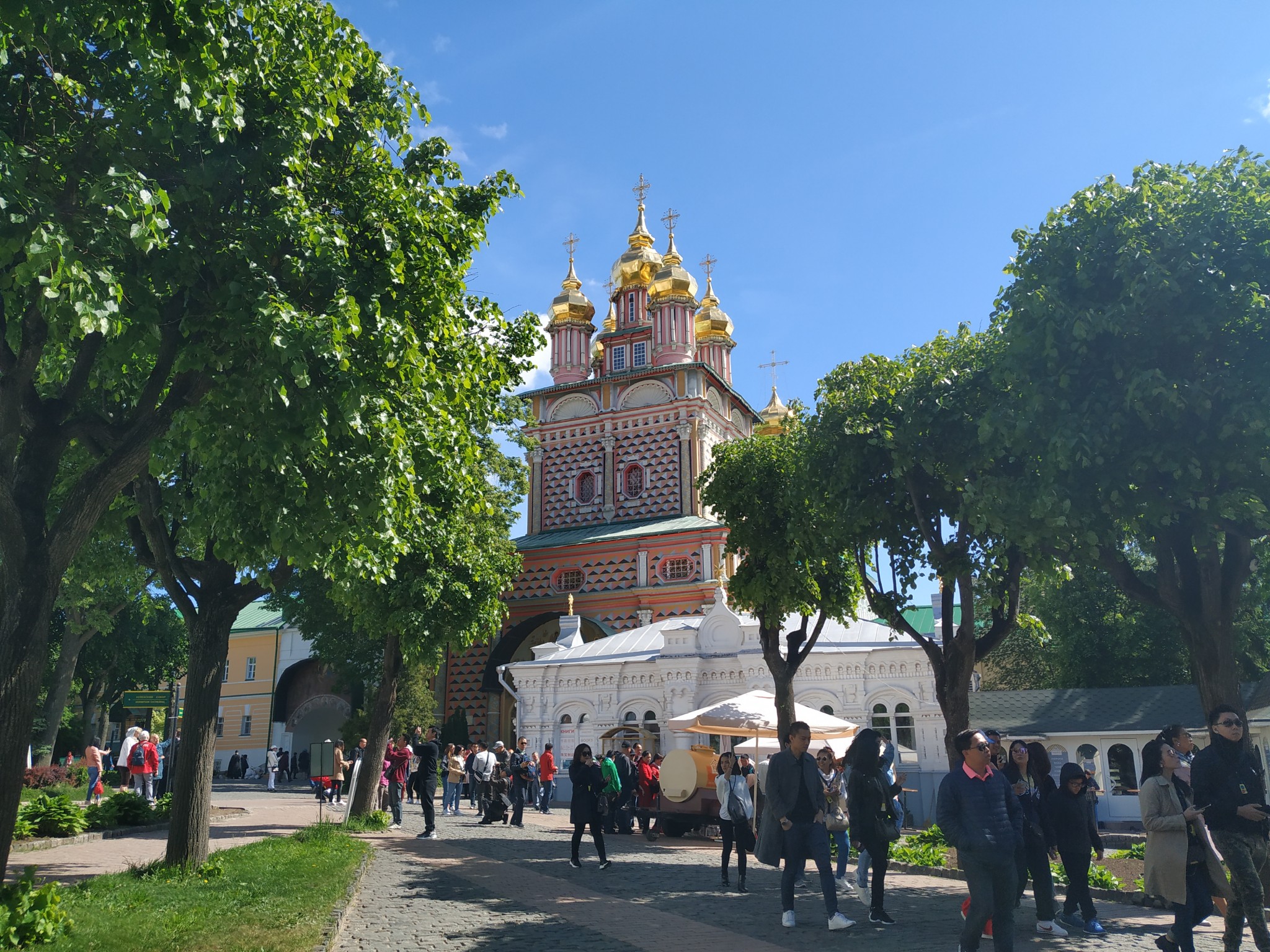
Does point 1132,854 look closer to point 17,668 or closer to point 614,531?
point 17,668

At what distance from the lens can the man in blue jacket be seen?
21.8 feet

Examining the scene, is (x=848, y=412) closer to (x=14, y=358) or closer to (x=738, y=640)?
(x=14, y=358)

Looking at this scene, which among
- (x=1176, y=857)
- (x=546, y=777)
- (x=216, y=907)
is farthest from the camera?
→ (x=546, y=777)

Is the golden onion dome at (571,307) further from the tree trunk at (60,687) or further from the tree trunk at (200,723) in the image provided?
the tree trunk at (200,723)

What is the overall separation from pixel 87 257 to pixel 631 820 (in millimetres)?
15738

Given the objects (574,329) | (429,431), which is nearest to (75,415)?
(429,431)

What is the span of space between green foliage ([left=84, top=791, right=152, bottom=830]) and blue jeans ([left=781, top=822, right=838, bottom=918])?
41.4 ft

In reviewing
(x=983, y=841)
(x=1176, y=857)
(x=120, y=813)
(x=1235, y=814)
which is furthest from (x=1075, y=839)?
(x=120, y=813)

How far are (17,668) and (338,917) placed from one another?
3.24 m

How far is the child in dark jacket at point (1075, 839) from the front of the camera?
8789 mm

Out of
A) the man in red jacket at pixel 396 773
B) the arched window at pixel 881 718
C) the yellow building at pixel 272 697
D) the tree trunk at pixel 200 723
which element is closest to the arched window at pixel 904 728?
the arched window at pixel 881 718

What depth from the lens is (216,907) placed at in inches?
334

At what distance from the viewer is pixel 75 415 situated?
830cm

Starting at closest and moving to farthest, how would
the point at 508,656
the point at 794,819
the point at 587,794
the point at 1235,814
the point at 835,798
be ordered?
1. the point at 1235,814
2. the point at 794,819
3. the point at 835,798
4. the point at 587,794
5. the point at 508,656
